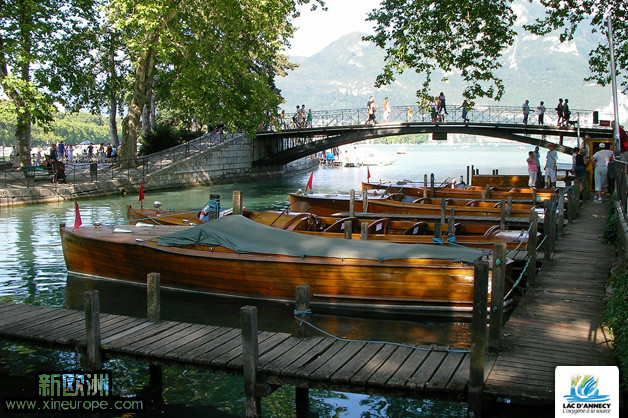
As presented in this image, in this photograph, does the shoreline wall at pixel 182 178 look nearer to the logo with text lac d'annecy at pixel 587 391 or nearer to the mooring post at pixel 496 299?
the mooring post at pixel 496 299

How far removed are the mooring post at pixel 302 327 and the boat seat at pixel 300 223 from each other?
5751 millimetres

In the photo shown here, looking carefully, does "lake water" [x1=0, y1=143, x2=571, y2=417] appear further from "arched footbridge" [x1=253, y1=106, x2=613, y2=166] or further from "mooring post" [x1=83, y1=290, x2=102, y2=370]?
"arched footbridge" [x1=253, y1=106, x2=613, y2=166]

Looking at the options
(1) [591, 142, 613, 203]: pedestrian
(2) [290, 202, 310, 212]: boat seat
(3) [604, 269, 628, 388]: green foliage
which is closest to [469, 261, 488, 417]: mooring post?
(3) [604, 269, 628, 388]: green foliage

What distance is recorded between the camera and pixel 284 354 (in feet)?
23.4

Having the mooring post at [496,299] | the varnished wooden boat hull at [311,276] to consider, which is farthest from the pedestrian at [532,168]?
the mooring post at [496,299]

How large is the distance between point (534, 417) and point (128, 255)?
8.66m

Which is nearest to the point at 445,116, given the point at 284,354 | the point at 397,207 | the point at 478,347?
the point at 397,207

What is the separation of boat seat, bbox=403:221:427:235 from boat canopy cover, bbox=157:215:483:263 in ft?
8.03

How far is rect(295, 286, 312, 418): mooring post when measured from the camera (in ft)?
23.6

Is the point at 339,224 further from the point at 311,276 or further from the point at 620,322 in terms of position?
the point at 620,322

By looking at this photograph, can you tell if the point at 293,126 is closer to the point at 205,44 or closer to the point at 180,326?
the point at 205,44

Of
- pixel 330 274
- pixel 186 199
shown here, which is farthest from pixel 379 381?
pixel 186 199

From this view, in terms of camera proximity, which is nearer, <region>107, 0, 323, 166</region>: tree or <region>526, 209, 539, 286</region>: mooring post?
<region>526, 209, 539, 286</region>: mooring post

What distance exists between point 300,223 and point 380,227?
73.2 inches
